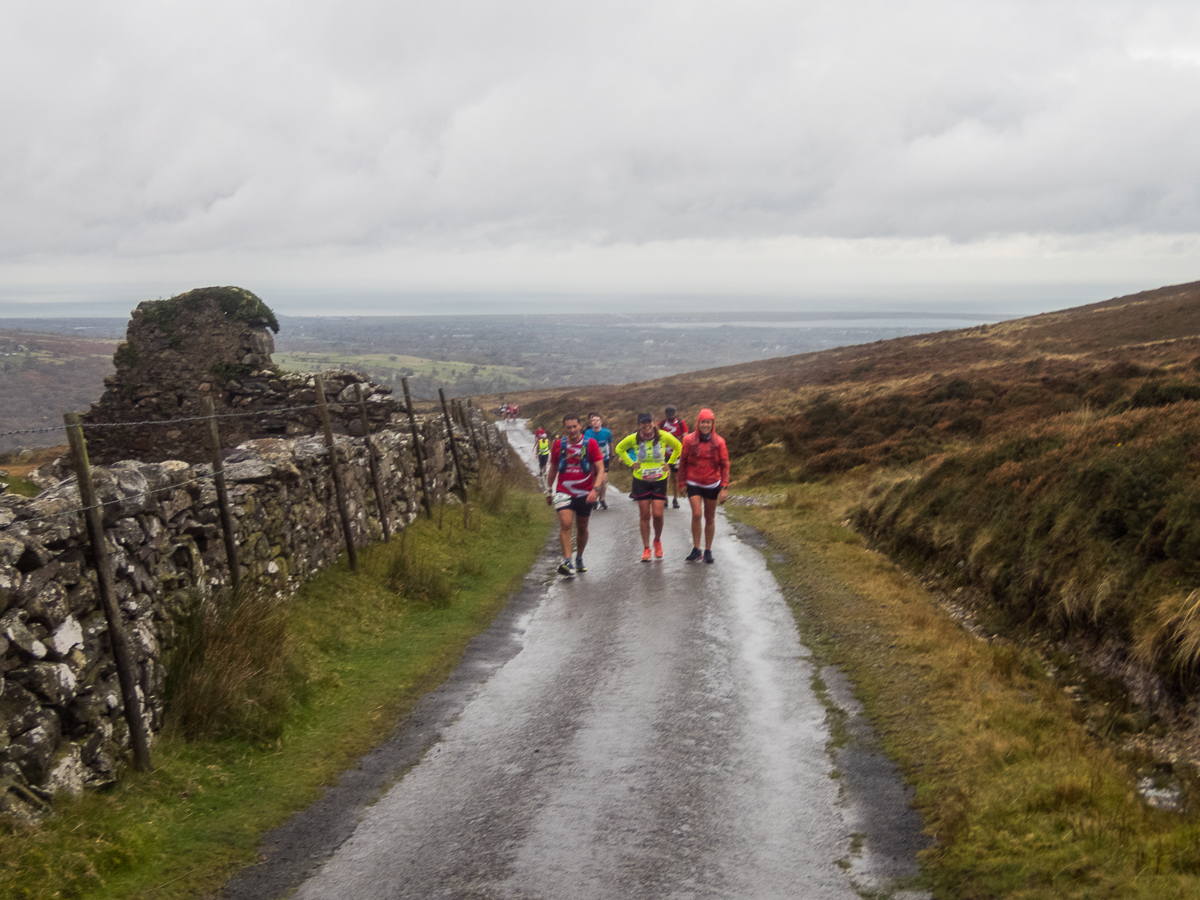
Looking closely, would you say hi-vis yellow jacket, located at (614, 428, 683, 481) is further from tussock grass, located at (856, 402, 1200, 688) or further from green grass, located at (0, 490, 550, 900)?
tussock grass, located at (856, 402, 1200, 688)

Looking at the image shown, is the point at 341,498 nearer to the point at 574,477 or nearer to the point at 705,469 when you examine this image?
the point at 574,477

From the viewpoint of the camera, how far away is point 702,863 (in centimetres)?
491

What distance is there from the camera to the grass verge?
447 cm

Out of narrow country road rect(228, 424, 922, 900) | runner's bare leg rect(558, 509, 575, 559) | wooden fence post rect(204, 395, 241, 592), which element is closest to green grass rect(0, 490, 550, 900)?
narrow country road rect(228, 424, 922, 900)

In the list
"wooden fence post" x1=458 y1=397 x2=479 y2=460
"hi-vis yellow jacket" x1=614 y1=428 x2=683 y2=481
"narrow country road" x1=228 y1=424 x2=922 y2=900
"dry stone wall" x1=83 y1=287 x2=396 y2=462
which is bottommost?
"narrow country road" x1=228 y1=424 x2=922 y2=900

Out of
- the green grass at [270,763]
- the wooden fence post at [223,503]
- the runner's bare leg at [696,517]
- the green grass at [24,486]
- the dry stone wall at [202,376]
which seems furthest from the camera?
the dry stone wall at [202,376]

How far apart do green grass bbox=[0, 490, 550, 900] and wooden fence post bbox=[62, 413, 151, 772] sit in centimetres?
25

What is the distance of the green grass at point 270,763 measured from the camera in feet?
15.8

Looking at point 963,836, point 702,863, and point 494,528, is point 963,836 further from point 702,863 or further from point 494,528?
point 494,528

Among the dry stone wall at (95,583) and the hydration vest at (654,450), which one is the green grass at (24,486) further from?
the hydration vest at (654,450)

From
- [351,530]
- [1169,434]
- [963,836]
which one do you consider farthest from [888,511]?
[963,836]

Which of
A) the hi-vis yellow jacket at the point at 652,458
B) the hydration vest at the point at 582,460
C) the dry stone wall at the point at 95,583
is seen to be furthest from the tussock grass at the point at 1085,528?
the dry stone wall at the point at 95,583

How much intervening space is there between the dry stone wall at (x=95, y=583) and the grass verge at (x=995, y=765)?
5387 mm

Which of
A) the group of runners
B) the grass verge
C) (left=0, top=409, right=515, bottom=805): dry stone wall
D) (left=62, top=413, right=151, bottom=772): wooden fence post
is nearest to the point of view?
the grass verge
